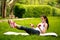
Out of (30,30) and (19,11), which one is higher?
(19,11)

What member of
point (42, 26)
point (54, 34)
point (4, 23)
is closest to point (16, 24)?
point (4, 23)

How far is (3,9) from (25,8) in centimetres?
36

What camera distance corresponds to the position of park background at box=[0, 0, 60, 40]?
2896 mm

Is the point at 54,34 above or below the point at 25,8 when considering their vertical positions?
below

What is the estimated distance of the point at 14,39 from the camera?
284 centimetres

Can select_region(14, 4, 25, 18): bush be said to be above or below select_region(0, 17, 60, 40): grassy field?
above

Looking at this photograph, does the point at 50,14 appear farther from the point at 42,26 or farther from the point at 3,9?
the point at 3,9

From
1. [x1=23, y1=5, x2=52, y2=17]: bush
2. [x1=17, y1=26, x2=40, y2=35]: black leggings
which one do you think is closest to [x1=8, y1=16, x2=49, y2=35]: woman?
[x1=17, y1=26, x2=40, y2=35]: black leggings

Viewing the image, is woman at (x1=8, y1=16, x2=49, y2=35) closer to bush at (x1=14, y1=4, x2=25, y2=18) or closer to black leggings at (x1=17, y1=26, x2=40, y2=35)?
black leggings at (x1=17, y1=26, x2=40, y2=35)

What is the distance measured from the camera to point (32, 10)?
9.82ft

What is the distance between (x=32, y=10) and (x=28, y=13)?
82 mm

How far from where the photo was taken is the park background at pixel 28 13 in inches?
114

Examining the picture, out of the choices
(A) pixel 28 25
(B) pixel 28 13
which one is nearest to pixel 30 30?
(A) pixel 28 25

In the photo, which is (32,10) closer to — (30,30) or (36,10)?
(36,10)
